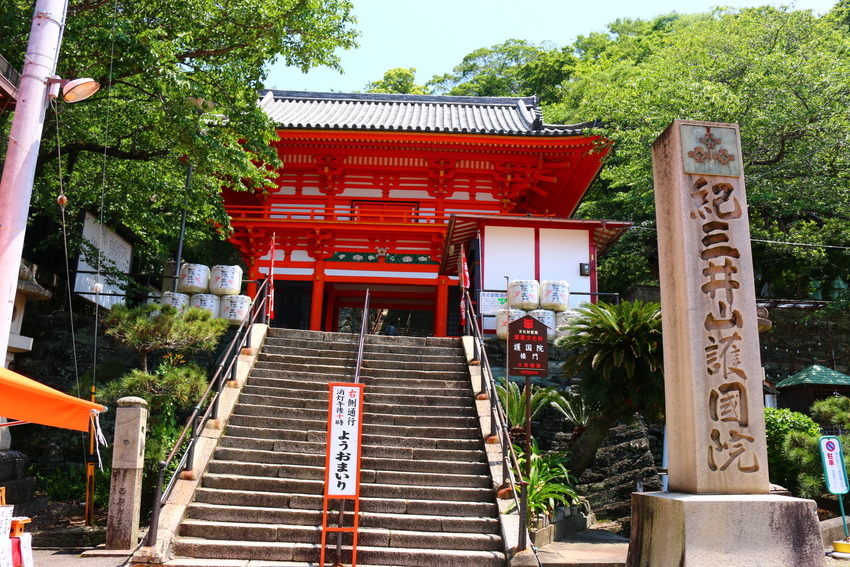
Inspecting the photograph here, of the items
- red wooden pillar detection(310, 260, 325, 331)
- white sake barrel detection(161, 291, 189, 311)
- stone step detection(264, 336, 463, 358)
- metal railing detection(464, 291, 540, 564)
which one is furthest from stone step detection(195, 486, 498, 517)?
red wooden pillar detection(310, 260, 325, 331)

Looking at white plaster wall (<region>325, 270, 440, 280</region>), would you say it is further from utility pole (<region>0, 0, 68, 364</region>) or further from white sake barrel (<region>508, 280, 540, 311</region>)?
utility pole (<region>0, 0, 68, 364</region>)

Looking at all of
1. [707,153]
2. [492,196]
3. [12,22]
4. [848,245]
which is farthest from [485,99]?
[707,153]

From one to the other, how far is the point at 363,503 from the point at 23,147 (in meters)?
5.23

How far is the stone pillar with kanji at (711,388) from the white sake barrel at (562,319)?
7253 mm

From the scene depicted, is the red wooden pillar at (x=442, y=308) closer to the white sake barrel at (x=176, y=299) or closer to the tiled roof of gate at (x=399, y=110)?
the tiled roof of gate at (x=399, y=110)

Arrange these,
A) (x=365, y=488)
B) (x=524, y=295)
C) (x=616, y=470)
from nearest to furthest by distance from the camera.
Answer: (x=365, y=488), (x=616, y=470), (x=524, y=295)

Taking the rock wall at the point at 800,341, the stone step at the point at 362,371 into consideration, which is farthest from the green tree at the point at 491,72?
the stone step at the point at 362,371

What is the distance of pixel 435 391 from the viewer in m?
10.4

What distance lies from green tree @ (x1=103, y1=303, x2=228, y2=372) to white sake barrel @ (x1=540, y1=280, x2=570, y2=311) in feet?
22.0

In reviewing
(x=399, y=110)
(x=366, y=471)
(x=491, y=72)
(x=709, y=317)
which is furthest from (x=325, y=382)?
(x=491, y=72)

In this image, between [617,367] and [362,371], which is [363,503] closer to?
[362,371]

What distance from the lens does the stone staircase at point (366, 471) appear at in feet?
23.2

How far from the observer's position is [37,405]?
5703 millimetres

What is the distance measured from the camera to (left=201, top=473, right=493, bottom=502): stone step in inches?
316
